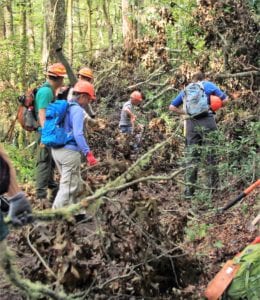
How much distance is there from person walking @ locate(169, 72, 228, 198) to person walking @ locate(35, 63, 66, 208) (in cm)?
214

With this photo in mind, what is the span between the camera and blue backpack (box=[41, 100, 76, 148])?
21.4 feet

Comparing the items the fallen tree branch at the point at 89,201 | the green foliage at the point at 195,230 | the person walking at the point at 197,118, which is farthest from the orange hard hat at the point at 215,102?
the fallen tree branch at the point at 89,201

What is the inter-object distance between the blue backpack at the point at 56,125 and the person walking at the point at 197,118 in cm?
266

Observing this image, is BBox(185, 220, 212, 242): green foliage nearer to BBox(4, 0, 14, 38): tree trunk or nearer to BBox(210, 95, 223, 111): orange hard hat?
BBox(210, 95, 223, 111): orange hard hat

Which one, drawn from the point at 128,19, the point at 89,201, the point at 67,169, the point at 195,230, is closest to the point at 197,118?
the point at 195,230

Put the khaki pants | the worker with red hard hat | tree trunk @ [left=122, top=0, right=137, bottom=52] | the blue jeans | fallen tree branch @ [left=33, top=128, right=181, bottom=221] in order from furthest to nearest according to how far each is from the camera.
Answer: tree trunk @ [left=122, top=0, right=137, bottom=52]
the worker with red hard hat
the blue jeans
the khaki pants
fallen tree branch @ [left=33, top=128, right=181, bottom=221]

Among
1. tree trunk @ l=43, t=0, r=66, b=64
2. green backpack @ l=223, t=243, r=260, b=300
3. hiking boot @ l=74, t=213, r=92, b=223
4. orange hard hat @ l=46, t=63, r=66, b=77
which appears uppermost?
tree trunk @ l=43, t=0, r=66, b=64

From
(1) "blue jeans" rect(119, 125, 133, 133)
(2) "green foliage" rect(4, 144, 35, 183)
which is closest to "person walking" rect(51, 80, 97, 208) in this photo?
(2) "green foliage" rect(4, 144, 35, 183)

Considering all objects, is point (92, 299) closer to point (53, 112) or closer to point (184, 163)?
point (53, 112)

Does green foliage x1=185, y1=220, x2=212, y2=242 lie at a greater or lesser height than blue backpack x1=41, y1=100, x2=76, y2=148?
lesser

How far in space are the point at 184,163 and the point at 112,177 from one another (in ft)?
11.3

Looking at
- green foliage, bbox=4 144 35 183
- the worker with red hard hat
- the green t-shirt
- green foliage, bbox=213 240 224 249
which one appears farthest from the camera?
the worker with red hard hat

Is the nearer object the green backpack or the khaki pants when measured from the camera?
the green backpack

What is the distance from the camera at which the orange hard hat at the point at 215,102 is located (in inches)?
340
